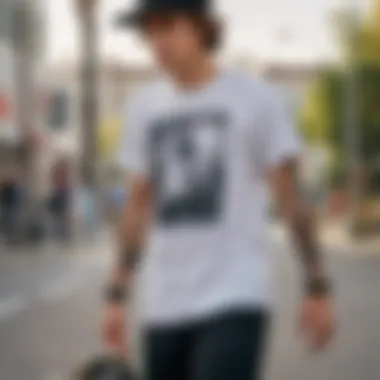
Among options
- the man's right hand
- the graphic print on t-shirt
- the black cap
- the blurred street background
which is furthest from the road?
the black cap

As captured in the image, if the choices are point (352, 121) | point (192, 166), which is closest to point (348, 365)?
point (352, 121)

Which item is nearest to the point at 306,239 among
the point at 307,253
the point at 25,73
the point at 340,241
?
the point at 307,253

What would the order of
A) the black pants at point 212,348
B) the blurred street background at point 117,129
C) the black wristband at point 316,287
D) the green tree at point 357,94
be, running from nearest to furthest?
1. the black pants at point 212,348
2. the black wristband at point 316,287
3. the blurred street background at point 117,129
4. the green tree at point 357,94

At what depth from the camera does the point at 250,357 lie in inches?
54.7

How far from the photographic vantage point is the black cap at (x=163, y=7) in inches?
55.6

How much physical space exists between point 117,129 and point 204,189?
229mm

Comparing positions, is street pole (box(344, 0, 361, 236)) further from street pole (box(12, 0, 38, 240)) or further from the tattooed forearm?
street pole (box(12, 0, 38, 240))

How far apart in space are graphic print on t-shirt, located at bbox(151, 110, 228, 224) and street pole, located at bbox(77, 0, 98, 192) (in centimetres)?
32

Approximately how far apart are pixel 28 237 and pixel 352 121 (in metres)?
0.51

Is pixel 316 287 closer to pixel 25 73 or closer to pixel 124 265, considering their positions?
pixel 124 265

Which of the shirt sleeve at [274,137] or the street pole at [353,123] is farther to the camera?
the street pole at [353,123]

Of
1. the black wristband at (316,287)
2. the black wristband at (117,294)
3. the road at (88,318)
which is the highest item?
the black wristband at (316,287)

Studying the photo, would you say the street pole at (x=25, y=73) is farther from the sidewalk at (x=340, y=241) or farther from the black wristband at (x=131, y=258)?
the sidewalk at (x=340, y=241)

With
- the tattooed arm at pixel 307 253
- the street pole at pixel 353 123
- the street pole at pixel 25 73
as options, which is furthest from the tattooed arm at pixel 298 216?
the street pole at pixel 25 73
